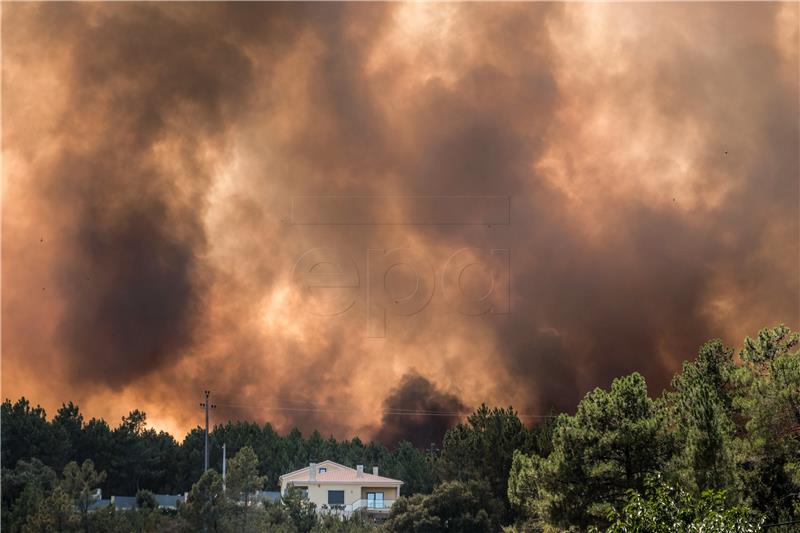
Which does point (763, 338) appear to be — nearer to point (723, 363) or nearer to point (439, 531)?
point (723, 363)

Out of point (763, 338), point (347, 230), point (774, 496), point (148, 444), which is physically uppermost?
point (347, 230)

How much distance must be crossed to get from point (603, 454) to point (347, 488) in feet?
107

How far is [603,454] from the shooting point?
904 inches

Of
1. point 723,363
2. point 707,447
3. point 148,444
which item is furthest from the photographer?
point 148,444

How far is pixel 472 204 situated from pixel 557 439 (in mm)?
19456

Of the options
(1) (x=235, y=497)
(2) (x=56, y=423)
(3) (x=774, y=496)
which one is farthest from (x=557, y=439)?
(2) (x=56, y=423)

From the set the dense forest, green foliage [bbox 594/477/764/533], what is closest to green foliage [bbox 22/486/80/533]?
the dense forest

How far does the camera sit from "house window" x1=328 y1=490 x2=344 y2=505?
53000 mm

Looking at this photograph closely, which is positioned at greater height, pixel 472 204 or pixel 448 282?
pixel 472 204

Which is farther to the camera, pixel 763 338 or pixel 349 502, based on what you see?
pixel 349 502

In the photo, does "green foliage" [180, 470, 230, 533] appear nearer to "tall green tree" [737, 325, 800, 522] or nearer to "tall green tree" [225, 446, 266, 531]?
"tall green tree" [225, 446, 266, 531]

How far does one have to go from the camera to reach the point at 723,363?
82.8 feet

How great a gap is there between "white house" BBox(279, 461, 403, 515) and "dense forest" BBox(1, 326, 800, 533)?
130 cm

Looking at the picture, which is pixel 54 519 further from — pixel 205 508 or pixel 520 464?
pixel 520 464
